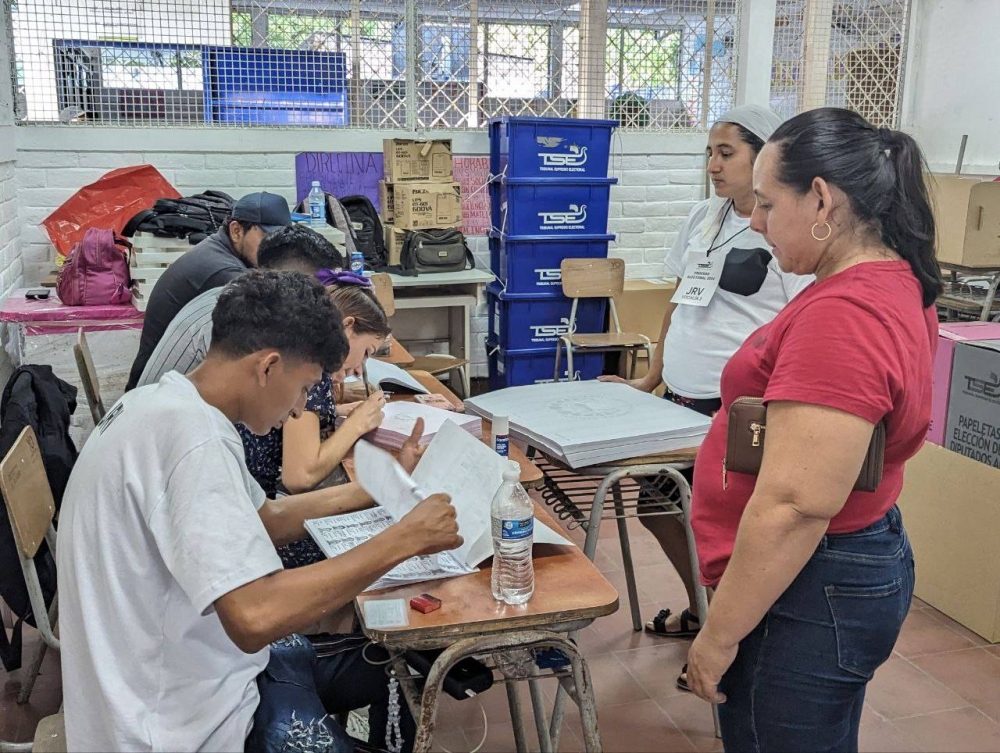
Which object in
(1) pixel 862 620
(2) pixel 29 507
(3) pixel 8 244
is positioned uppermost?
(3) pixel 8 244

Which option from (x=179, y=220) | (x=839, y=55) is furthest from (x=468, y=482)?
(x=839, y=55)

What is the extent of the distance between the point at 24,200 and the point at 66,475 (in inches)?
110

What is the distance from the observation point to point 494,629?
1.38 metres

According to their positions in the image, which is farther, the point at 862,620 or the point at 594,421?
the point at 594,421

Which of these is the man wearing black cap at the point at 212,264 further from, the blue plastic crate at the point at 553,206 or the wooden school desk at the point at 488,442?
the blue plastic crate at the point at 553,206

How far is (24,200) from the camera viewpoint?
462 cm

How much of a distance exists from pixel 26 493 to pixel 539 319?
348 cm

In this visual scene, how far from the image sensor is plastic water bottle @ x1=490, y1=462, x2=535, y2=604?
1.41 metres

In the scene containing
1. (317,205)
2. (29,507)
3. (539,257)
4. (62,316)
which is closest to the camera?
(29,507)

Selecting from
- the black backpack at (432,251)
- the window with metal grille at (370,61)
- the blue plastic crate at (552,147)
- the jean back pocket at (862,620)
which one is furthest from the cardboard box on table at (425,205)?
the jean back pocket at (862,620)

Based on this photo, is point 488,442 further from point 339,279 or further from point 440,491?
point 339,279

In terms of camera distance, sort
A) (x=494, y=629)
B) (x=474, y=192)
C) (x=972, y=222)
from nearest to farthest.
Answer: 1. (x=494, y=629)
2. (x=972, y=222)
3. (x=474, y=192)

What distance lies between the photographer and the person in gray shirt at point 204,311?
216cm

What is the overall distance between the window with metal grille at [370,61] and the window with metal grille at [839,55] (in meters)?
0.41
